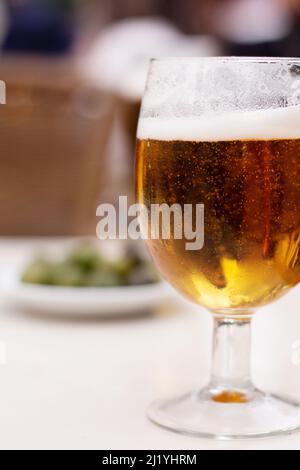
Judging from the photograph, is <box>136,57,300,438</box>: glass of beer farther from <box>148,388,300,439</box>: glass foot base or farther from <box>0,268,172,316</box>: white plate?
<box>0,268,172,316</box>: white plate

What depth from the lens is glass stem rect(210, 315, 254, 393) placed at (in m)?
0.76

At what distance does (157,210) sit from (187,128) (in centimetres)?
8

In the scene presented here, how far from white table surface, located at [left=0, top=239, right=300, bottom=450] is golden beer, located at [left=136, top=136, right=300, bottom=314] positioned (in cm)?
13

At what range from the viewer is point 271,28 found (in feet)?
21.8

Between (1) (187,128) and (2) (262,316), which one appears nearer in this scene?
(1) (187,128)

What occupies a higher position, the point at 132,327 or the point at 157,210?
the point at 157,210

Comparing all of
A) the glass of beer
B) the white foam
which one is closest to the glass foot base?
the glass of beer

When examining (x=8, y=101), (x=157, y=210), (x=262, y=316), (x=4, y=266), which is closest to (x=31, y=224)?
(x=8, y=101)

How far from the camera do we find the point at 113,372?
869mm

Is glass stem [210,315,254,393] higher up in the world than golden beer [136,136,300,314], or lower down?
lower down

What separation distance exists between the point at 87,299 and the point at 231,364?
337 mm

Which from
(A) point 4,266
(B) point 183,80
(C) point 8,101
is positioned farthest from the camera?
(C) point 8,101

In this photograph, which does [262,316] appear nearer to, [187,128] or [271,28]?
[187,128]
